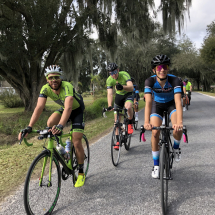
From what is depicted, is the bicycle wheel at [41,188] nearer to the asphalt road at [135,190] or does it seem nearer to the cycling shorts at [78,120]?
the asphalt road at [135,190]

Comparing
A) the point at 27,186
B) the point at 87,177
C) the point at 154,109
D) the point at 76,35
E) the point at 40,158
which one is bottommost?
the point at 87,177

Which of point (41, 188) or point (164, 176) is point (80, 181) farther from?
point (164, 176)

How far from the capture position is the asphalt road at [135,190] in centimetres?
285

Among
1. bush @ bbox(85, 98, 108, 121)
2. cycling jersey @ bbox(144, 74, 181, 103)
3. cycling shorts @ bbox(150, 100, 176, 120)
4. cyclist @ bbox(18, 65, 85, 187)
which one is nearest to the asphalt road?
cyclist @ bbox(18, 65, 85, 187)

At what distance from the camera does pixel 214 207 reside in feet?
9.06

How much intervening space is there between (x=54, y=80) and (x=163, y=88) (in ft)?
5.72

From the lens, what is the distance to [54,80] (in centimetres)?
321

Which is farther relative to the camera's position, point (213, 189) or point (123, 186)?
point (123, 186)

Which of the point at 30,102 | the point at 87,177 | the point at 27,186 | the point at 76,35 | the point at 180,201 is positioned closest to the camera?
the point at 27,186

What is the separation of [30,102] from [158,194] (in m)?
13.2

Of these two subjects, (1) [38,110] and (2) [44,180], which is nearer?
(2) [44,180]

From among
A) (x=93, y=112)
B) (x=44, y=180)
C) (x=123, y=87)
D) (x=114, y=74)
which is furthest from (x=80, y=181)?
(x=93, y=112)

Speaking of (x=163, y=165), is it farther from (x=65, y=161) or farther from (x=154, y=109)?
(x=65, y=161)

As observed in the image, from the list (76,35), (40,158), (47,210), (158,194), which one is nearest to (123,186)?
(158,194)
